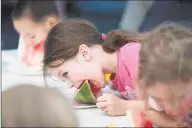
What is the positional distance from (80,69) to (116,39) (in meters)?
0.11

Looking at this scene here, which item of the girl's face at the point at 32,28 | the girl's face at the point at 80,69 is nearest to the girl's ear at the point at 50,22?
the girl's face at the point at 32,28

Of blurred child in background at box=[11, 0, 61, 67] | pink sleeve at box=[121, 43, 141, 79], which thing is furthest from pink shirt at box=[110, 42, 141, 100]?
blurred child in background at box=[11, 0, 61, 67]

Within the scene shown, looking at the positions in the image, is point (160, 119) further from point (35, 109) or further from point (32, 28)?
point (32, 28)

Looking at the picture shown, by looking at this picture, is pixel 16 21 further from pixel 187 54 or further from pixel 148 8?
pixel 148 8

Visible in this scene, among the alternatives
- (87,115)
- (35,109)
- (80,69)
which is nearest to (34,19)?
(80,69)

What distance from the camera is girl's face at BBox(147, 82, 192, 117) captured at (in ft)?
2.06

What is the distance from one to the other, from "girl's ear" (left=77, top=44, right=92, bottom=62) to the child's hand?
0.08 metres

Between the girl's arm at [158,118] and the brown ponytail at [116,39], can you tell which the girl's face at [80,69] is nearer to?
the brown ponytail at [116,39]

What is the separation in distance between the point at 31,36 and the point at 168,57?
40 centimetres

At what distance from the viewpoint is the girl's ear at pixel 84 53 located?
78 centimetres

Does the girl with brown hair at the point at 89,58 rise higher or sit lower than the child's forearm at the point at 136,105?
higher

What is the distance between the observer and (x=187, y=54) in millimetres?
635

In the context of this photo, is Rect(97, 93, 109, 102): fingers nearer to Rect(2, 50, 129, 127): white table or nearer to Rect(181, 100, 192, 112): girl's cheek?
Rect(2, 50, 129, 127): white table

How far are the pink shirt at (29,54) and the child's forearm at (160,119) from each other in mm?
382
